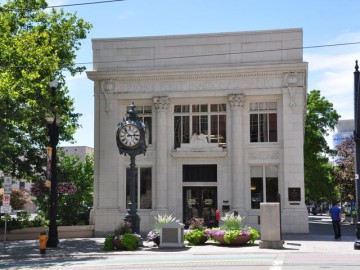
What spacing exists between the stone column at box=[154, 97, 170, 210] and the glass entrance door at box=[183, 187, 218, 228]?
128cm

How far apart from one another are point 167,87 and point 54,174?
9.17 meters

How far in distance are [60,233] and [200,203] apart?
7.75m

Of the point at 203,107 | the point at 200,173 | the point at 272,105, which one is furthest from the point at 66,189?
the point at 272,105

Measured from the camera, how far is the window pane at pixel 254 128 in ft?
93.8

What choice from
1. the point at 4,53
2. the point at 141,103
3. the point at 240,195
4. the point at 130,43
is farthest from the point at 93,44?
the point at 240,195

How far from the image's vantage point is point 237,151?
28031 millimetres

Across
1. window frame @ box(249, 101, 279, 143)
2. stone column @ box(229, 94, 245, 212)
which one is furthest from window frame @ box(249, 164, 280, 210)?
window frame @ box(249, 101, 279, 143)

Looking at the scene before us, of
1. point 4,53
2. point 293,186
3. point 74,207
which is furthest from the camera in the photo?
point 74,207

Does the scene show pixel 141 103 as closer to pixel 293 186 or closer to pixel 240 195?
pixel 240 195

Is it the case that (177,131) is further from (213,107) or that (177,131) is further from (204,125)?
(213,107)

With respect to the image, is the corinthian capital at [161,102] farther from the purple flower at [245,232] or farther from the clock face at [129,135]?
the purple flower at [245,232]

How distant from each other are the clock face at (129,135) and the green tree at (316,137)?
29.4 m

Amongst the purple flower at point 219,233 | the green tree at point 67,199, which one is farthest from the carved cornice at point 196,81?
the purple flower at point 219,233

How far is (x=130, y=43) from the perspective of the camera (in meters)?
29.8
